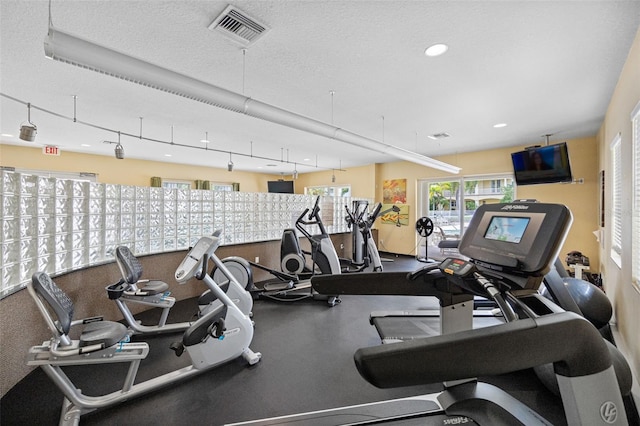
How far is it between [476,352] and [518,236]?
704mm

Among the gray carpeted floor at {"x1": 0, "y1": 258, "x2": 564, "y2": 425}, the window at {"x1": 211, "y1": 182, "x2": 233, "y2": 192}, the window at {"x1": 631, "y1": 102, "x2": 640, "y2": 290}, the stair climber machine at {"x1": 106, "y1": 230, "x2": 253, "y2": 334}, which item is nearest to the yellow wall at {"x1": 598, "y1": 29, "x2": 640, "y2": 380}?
the window at {"x1": 631, "y1": 102, "x2": 640, "y2": 290}

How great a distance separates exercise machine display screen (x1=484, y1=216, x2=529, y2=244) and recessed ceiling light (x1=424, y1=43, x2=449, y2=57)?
1769 mm

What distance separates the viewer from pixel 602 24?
2076 mm

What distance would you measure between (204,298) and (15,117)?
4402 millimetres

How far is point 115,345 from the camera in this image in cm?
177

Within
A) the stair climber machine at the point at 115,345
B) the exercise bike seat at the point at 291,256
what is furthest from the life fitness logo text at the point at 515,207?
the exercise bike seat at the point at 291,256

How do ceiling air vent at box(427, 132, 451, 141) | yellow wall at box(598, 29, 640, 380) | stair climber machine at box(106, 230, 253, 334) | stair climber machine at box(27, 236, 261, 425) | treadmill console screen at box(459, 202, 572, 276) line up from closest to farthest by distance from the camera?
treadmill console screen at box(459, 202, 572, 276) < stair climber machine at box(27, 236, 261, 425) < yellow wall at box(598, 29, 640, 380) < stair climber machine at box(106, 230, 253, 334) < ceiling air vent at box(427, 132, 451, 141)

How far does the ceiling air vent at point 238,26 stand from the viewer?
1987 mm

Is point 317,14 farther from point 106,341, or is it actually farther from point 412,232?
point 412,232

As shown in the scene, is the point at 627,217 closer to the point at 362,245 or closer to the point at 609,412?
the point at 609,412

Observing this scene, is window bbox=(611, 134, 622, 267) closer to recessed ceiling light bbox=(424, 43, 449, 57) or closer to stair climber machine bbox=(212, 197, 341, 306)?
recessed ceiling light bbox=(424, 43, 449, 57)

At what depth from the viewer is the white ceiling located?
1.97 metres

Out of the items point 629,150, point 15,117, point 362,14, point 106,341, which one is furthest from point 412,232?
point 15,117

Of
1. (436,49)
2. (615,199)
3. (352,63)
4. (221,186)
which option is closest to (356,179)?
(221,186)
